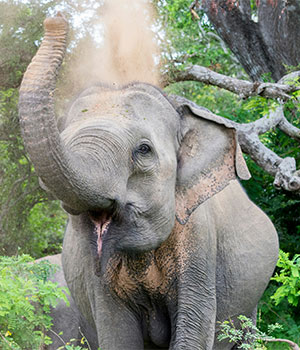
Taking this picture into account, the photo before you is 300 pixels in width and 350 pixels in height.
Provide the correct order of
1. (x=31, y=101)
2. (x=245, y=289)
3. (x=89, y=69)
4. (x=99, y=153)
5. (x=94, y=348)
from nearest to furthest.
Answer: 1. (x=31, y=101)
2. (x=99, y=153)
3. (x=89, y=69)
4. (x=245, y=289)
5. (x=94, y=348)

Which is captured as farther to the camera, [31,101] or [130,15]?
[130,15]

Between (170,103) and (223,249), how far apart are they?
1081mm

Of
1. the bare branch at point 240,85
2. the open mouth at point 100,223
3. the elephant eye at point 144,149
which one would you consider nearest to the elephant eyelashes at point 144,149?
the elephant eye at point 144,149

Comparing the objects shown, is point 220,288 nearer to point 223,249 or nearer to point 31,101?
point 223,249

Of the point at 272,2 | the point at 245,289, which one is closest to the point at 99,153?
the point at 245,289

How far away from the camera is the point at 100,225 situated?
3709mm

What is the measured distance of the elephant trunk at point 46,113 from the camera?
3.08m

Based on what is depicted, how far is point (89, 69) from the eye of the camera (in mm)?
4809

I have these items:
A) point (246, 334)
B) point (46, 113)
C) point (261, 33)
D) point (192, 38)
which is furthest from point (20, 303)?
point (192, 38)

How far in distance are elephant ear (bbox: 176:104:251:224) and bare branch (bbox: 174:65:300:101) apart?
257 cm

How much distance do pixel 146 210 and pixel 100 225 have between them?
0.88 feet

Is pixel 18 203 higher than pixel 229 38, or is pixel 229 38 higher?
pixel 229 38

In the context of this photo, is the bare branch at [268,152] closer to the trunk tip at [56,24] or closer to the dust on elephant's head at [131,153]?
the dust on elephant's head at [131,153]

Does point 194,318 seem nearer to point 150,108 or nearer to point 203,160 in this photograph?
point 203,160
